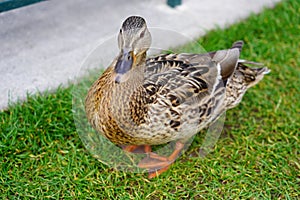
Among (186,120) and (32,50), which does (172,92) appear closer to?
(186,120)

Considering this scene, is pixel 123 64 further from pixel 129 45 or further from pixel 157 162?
pixel 157 162

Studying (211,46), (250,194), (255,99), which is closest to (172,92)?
(250,194)

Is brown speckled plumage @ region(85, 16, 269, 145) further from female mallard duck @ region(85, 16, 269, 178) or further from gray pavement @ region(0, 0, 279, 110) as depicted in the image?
gray pavement @ region(0, 0, 279, 110)

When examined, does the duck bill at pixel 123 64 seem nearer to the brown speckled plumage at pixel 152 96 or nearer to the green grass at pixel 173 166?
the brown speckled plumage at pixel 152 96

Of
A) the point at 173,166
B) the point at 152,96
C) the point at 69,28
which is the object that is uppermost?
the point at 152,96

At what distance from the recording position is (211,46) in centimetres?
450

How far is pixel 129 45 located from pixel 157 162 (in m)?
1.04

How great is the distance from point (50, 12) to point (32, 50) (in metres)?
0.64

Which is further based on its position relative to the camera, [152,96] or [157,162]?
[157,162]

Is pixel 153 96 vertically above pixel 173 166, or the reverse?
pixel 153 96

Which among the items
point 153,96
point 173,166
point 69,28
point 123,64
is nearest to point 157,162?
point 173,166

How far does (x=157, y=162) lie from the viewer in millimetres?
3439

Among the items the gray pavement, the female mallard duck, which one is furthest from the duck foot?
the gray pavement

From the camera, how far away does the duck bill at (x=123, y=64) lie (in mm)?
2746
